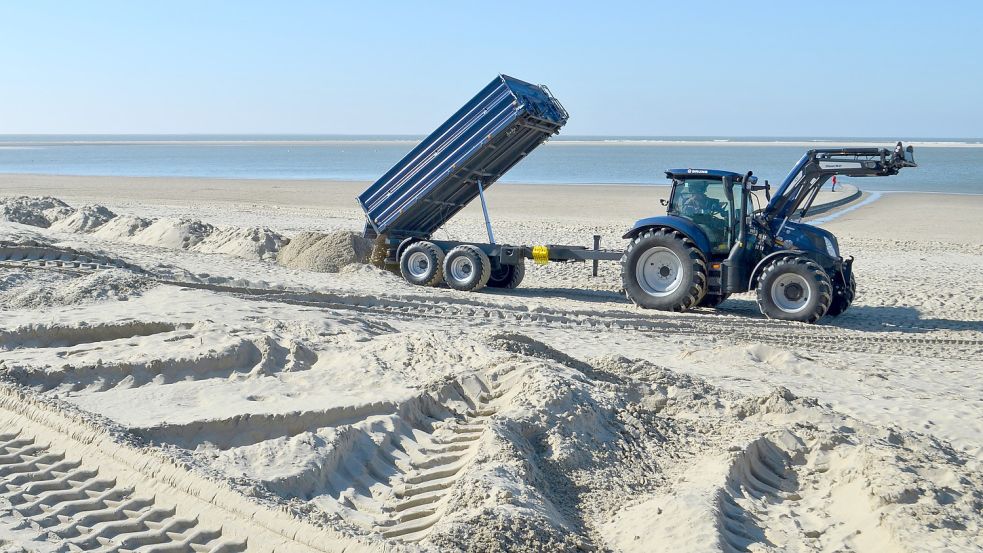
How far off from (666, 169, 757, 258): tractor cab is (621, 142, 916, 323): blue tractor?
12mm

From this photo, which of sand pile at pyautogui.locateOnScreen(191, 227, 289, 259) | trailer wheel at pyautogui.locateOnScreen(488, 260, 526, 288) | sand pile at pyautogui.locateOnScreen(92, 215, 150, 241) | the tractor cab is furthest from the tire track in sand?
sand pile at pyautogui.locateOnScreen(92, 215, 150, 241)

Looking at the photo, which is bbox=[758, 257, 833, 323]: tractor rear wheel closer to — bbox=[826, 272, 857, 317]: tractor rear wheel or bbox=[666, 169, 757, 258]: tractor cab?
bbox=[826, 272, 857, 317]: tractor rear wheel

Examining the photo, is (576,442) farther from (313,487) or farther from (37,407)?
(37,407)

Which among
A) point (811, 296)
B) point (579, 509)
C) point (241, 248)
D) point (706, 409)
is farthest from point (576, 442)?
point (241, 248)

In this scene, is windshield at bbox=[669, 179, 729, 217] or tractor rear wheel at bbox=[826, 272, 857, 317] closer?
tractor rear wheel at bbox=[826, 272, 857, 317]

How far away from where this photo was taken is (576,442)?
5.80 m

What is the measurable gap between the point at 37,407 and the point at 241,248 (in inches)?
357

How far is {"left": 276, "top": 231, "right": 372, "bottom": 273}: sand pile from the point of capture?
Result: 537 inches

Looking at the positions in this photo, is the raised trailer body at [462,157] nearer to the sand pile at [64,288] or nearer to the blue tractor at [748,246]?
the blue tractor at [748,246]

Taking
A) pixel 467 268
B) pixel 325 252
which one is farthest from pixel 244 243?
pixel 467 268

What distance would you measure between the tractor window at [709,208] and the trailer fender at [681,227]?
0.08 m

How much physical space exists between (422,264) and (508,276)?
1202 millimetres

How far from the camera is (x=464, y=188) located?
42.9ft

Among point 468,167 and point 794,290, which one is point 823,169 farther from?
point 468,167
